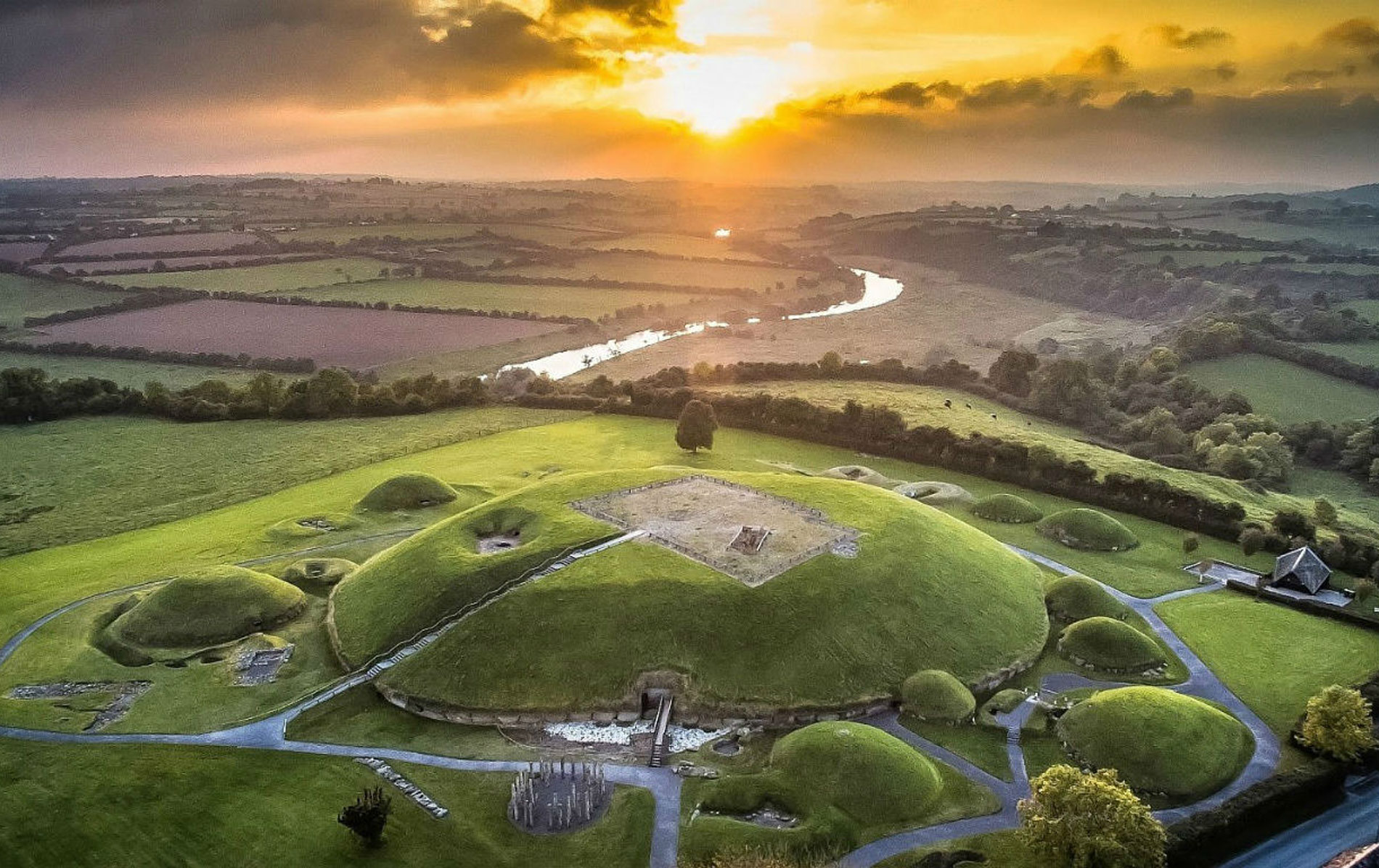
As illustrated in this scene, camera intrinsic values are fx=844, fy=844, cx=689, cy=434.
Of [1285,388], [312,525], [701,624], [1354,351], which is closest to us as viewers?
[701,624]

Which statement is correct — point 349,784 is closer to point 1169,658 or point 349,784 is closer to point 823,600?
point 823,600

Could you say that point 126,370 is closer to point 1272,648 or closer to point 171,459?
point 171,459

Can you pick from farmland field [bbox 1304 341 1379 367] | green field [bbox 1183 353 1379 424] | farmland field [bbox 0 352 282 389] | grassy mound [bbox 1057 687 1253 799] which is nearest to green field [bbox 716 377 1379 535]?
green field [bbox 1183 353 1379 424]

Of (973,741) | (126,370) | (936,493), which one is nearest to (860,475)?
(936,493)

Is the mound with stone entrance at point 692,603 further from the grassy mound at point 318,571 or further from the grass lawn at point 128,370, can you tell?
the grass lawn at point 128,370

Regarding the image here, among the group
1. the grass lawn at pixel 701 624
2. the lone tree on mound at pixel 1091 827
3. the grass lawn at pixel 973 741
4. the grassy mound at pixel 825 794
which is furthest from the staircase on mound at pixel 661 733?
the lone tree on mound at pixel 1091 827

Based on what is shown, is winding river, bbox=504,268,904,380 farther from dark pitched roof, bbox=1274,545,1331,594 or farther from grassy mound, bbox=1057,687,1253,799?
grassy mound, bbox=1057,687,1253,799
